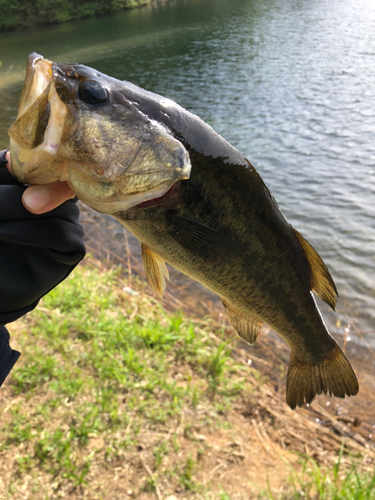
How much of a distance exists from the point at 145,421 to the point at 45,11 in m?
48.5

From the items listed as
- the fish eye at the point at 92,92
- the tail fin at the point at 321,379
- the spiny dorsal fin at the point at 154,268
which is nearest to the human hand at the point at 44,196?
the fish eye at the point at 92,92

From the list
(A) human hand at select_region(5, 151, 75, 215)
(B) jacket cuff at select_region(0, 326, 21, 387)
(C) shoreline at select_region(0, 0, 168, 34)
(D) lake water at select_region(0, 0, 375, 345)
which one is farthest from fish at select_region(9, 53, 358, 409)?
(C) shoreline at select_region(0, 0, 168, 34)

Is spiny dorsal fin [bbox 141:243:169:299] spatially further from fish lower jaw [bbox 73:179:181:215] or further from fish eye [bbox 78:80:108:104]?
fish eye [bbox 78:80:108:104]

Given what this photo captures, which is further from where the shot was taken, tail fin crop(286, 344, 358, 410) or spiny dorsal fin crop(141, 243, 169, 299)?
tail fin crop(286, 344, 358, 410)

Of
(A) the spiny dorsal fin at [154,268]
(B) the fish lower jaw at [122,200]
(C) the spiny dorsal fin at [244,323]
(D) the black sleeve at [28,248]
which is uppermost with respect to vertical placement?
(B) the fish lower jaw at [122,200]

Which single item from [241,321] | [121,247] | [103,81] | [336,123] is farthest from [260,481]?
[336,123]

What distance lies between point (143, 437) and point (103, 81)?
2.98 m

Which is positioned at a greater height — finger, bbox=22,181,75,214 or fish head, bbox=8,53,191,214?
fish head, bbox=8,53,191,214

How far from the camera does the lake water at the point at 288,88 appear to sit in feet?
28.3

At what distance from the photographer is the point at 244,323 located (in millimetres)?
2436

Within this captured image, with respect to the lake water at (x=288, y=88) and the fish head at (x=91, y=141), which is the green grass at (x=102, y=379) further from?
the lake water at (x=288, y=88)

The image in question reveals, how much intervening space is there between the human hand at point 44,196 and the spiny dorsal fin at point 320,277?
4.08ft

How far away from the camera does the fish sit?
1.55 metres

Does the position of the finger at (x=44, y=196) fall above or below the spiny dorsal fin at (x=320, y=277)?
above
